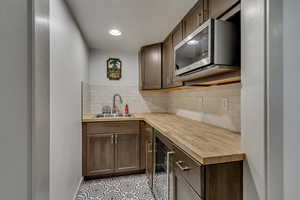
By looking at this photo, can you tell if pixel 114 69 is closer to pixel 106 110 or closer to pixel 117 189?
pixel 106 110

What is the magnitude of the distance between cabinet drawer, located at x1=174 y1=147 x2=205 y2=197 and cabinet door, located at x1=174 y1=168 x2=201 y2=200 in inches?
1.3

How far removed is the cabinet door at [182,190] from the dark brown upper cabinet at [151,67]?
1.64 meters

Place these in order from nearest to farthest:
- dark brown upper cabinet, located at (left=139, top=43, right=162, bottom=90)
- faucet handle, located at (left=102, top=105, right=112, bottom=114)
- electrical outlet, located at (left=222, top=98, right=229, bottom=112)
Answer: electrical outlet, located at (left=222, top=98, right=229, bottom=112), dark brown upper cabinet, located at (left=139, top=43, right=162, bottom=90), faucet handle, located at (left=102, top=105, right=112, bottom=114)

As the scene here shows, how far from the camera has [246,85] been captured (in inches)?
32.6

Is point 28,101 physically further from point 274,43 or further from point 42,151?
point 274,43

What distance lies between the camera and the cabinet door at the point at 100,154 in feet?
7.21

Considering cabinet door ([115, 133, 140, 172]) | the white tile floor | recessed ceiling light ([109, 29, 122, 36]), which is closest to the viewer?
the white tile floor

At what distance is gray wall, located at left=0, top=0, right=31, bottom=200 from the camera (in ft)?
1.16

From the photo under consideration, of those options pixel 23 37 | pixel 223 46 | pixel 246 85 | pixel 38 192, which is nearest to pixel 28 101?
pixel 23 37

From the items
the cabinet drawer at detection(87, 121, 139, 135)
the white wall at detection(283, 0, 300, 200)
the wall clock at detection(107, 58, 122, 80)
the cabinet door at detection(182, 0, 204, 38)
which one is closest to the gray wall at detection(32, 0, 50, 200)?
the white wall at detection(283, 0, 300, 200)

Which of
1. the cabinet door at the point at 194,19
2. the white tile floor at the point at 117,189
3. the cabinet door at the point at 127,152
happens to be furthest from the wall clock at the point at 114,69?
the white tile floor at the point at 117,189

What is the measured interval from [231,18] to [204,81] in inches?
20.7

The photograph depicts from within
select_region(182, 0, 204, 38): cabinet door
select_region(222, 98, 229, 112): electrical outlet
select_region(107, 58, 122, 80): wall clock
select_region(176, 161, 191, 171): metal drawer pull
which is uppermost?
select_region(182, 0, 204, 38): cabinet door

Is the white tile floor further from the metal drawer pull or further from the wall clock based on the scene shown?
the wall clock
